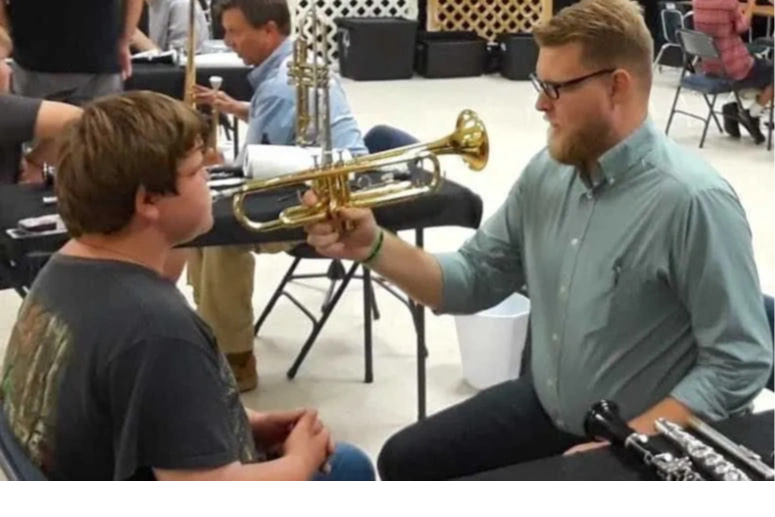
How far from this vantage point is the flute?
139 cm

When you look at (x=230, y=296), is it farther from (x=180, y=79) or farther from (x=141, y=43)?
(x=141, y=43)

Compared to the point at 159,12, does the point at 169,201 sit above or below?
above

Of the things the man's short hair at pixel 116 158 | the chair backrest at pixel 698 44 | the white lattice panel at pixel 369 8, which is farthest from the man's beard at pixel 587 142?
the white lattice panel at pixel 369 8

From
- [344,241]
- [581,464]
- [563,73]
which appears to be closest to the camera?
[581,464]

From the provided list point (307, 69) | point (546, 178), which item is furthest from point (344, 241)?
point (307, 69)

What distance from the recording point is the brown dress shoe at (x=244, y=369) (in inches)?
137

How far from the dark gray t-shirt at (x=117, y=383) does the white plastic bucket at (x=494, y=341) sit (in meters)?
1.81

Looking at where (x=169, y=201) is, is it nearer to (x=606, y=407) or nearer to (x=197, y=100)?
(x=606, y=407)

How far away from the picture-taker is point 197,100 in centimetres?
368

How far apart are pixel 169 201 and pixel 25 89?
263 centimetres

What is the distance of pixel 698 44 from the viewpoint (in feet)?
22.4

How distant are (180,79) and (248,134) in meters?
1.34

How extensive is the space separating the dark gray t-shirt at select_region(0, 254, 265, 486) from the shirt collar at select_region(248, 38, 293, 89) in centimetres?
204
